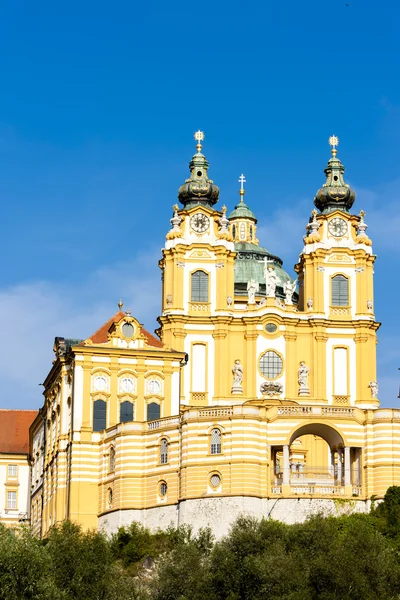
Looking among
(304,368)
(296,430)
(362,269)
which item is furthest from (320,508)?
(362,269)

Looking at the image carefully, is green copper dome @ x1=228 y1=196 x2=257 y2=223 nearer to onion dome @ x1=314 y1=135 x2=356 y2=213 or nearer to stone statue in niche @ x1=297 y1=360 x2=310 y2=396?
onion dome @ x1=314 y1=135 x2=356 y2=213

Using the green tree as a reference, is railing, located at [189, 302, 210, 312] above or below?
above

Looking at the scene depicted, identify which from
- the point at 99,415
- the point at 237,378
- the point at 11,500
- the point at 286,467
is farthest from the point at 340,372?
the point at 11,500

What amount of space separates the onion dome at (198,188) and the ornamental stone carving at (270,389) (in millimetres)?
14964

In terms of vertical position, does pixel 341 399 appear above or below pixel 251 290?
below

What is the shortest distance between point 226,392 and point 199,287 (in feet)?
26.8

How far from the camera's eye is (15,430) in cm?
11856

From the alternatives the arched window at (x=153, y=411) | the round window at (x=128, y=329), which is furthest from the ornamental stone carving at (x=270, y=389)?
the round window at (x=128, y=329)

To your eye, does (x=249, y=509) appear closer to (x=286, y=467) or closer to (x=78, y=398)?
(x=286, y=467)

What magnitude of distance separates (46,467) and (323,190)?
30.2 m

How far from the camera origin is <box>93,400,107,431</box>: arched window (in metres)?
98.0

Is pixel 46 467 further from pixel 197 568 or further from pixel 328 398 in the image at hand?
pixel 197 568

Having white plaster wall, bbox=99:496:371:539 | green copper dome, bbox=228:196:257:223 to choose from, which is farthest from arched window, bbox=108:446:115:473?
green copper dome, bbox=228:196:257:223

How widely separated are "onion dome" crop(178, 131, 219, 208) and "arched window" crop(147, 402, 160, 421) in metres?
20.3
